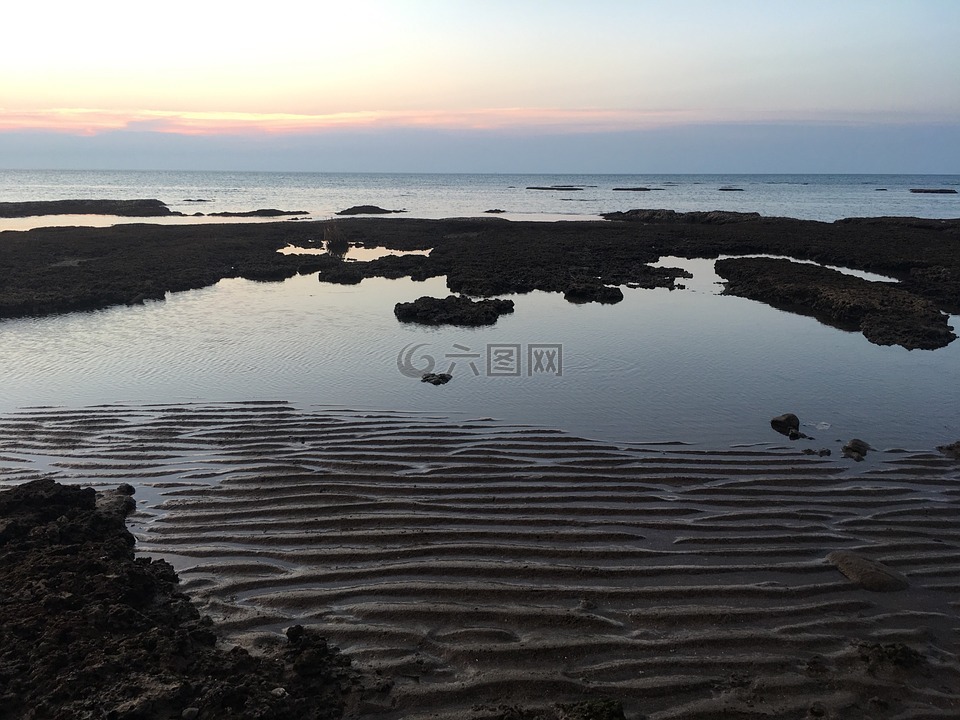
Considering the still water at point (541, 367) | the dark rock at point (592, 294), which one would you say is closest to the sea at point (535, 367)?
the still water at point (541, 367)

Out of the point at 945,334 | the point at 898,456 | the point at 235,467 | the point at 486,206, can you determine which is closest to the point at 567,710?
the point at 235,467

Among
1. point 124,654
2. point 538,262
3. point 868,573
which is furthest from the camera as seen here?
point 538,262

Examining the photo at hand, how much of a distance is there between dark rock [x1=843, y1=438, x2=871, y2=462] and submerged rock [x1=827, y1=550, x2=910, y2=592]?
2385mm

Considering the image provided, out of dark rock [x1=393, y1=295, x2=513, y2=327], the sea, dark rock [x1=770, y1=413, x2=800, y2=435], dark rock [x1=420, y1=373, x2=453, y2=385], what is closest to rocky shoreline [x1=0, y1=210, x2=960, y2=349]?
the sea

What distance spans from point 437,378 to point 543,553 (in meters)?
5.13

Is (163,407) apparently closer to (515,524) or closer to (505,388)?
(505,388)

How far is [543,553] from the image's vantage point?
5438 mm

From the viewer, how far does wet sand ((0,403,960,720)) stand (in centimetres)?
399

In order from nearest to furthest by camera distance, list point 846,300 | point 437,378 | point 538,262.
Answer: point 437,378, point 846,300, point 538,262

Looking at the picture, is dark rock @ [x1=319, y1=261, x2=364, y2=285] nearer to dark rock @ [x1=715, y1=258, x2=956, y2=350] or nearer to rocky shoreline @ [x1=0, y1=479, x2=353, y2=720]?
dark rock @ [x1=715, y1=258, x2=956, y2=350]

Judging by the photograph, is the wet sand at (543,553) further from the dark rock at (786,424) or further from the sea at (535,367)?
the sea at (535,367)

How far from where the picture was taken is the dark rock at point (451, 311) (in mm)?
14609

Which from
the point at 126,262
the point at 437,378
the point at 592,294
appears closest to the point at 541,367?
the point at 437,378

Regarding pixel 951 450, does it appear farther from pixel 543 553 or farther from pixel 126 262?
pixel 126 262
